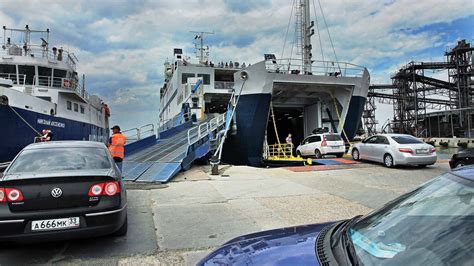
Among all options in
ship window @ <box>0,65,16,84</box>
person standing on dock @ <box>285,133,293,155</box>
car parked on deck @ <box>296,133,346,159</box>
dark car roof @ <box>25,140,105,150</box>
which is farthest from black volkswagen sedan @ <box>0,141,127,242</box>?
ship window @ <box>0,65,16,84</box>

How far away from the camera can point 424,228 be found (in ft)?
6.08

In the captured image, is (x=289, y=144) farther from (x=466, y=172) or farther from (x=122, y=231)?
(x=466, y=172)

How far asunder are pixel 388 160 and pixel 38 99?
18266mm

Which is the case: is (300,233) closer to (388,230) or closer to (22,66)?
(388,230)

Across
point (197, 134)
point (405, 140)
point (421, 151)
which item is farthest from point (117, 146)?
point (421, 151)

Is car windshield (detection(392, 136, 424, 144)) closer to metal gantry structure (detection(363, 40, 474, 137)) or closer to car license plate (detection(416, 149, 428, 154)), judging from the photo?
car license plate (detection(416, 149, 428, 154))

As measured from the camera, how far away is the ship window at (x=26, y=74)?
22572 millimetres

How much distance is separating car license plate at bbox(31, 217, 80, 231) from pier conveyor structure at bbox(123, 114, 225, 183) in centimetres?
600

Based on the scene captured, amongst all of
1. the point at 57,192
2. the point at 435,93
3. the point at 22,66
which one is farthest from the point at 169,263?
the point at 435,93

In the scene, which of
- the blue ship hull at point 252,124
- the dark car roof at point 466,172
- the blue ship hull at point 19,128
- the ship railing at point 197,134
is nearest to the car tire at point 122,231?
the dark car roof at point 466,172

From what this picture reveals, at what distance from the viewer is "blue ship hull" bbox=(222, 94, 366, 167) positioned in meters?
17.4

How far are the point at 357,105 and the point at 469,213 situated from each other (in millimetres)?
18736

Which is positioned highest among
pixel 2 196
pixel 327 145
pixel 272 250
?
pixel 327 145

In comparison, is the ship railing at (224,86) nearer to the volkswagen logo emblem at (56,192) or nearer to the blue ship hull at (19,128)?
the blue ship hull at (19,128)
